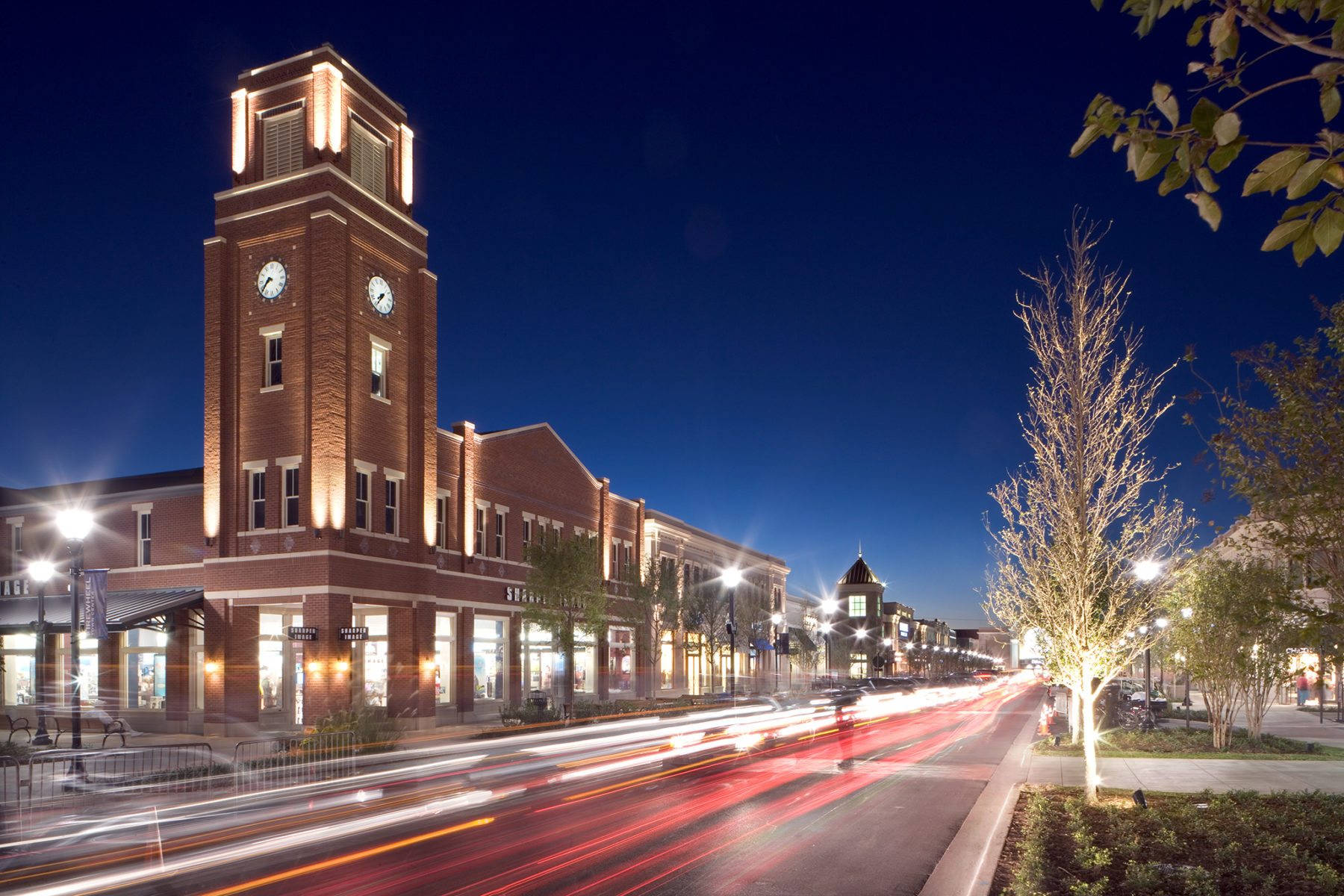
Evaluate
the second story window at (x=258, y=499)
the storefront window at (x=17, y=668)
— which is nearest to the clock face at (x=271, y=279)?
the second story window at (x=258, y=499)

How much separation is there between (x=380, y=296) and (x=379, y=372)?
2918 millimetres

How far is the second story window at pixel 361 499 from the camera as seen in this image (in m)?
36.8

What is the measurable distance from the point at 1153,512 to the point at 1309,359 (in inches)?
287

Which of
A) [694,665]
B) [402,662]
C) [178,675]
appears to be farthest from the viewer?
[694,665]

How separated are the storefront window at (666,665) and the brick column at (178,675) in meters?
33.1

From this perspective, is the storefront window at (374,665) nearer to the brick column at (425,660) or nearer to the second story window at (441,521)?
the brick column at (425,660)

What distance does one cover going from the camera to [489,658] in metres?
47.2

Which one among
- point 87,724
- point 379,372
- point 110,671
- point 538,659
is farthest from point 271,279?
point 538,659

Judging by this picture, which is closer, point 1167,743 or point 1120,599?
point 1120,599

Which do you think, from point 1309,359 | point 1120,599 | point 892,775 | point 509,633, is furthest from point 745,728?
point 1309,359

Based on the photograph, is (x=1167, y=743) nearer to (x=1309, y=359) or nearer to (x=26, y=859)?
(x=1309, y=359)

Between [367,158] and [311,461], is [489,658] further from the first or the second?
[367,158]

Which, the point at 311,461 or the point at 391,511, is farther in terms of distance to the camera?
the point at 391,511

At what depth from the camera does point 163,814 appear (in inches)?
711
